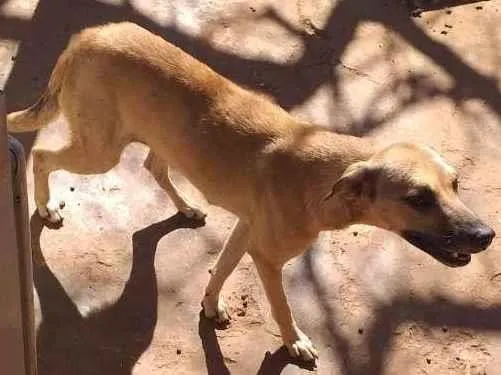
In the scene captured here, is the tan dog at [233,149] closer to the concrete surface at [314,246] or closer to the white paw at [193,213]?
the concrete surface at [314,246]

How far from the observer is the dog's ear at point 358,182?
134 inches

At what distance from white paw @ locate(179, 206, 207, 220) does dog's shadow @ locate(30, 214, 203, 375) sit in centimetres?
28

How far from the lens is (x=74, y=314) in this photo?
14.3 feet

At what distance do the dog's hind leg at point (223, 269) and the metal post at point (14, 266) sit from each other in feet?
6.08

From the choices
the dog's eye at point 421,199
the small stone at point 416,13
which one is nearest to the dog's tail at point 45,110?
the dog's eye at point 421,199

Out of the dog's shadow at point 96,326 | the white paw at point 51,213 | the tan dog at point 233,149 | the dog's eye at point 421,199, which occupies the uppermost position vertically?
the dog's eye at point 421,199

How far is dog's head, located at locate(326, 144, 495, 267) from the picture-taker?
3285 mm

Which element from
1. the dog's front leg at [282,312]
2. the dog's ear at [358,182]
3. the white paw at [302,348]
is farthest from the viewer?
the white paw at [302,348]

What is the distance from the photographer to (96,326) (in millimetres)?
4320

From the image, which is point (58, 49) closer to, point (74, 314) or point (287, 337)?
point (74, 314)

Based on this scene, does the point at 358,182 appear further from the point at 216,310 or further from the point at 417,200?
the point at 216,310

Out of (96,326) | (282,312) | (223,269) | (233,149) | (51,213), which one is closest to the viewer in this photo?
(233,149)

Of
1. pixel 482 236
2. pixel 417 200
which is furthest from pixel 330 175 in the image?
pixel 482 236

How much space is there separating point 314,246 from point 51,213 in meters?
1.46
